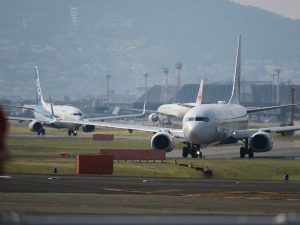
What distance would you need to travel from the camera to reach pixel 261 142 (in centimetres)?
7394

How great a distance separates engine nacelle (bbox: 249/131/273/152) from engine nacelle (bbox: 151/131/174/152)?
18.4 ft

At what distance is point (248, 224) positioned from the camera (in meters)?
15.5

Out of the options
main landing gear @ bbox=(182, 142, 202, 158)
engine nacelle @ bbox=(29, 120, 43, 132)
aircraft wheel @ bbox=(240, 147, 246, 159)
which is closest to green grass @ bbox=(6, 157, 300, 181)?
aircraft wheel @ bbox=(240, 147, 246, 159)

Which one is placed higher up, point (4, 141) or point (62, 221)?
point (4, 141)

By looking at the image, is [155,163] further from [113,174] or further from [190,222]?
[190,222]

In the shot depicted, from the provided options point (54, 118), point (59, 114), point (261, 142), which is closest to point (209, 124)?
point (261, 142)

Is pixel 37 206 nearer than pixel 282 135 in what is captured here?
Yes

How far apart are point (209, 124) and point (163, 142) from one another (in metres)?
3.82

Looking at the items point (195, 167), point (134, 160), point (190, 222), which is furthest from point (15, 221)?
point (134, 160)

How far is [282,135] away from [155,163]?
50466 millimetres

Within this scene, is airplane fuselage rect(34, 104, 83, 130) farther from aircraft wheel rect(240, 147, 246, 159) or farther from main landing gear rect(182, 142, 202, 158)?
aircraft wheel rect(240, 147, 246, 159)

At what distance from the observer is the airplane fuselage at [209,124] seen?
73188 mm

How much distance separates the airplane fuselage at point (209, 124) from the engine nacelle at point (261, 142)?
108 inches

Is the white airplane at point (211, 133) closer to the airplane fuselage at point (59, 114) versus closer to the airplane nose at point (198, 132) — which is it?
the airplane nose at point (198, 132)
